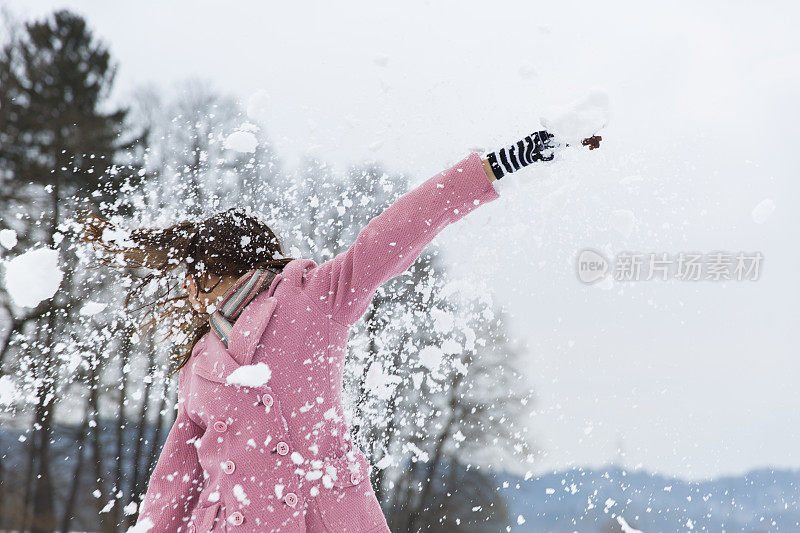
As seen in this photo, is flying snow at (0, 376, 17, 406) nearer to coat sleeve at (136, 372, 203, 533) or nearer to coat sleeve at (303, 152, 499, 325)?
coat sleeve at (136, 372, 203, 533)

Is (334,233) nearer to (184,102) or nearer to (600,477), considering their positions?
(184,102)

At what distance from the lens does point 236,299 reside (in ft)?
4.95

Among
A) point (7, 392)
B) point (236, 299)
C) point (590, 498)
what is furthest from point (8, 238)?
point (590, 498)

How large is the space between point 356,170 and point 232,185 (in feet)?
3.44

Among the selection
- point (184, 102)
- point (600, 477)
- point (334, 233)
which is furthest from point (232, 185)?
point (600, 477)

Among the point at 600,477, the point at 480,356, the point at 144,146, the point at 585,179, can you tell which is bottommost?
the point at 600,477

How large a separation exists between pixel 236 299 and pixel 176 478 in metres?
0.58

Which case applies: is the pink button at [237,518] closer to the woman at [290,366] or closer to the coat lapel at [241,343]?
the woman at [290,366]

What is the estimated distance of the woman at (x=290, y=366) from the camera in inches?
52.0

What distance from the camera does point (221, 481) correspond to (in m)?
1.48

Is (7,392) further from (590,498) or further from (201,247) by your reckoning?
(590,498)

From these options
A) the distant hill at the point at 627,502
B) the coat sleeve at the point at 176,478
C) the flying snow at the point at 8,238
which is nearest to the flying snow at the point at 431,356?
the distant hill at the point at 627,502

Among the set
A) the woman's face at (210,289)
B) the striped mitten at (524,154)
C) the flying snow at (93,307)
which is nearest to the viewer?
the striped mitten at (524,154)

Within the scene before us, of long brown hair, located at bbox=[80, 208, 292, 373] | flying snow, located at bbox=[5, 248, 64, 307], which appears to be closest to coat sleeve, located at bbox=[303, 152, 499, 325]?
long brown hair, located at bbox=[80, 208, 292, 373]
